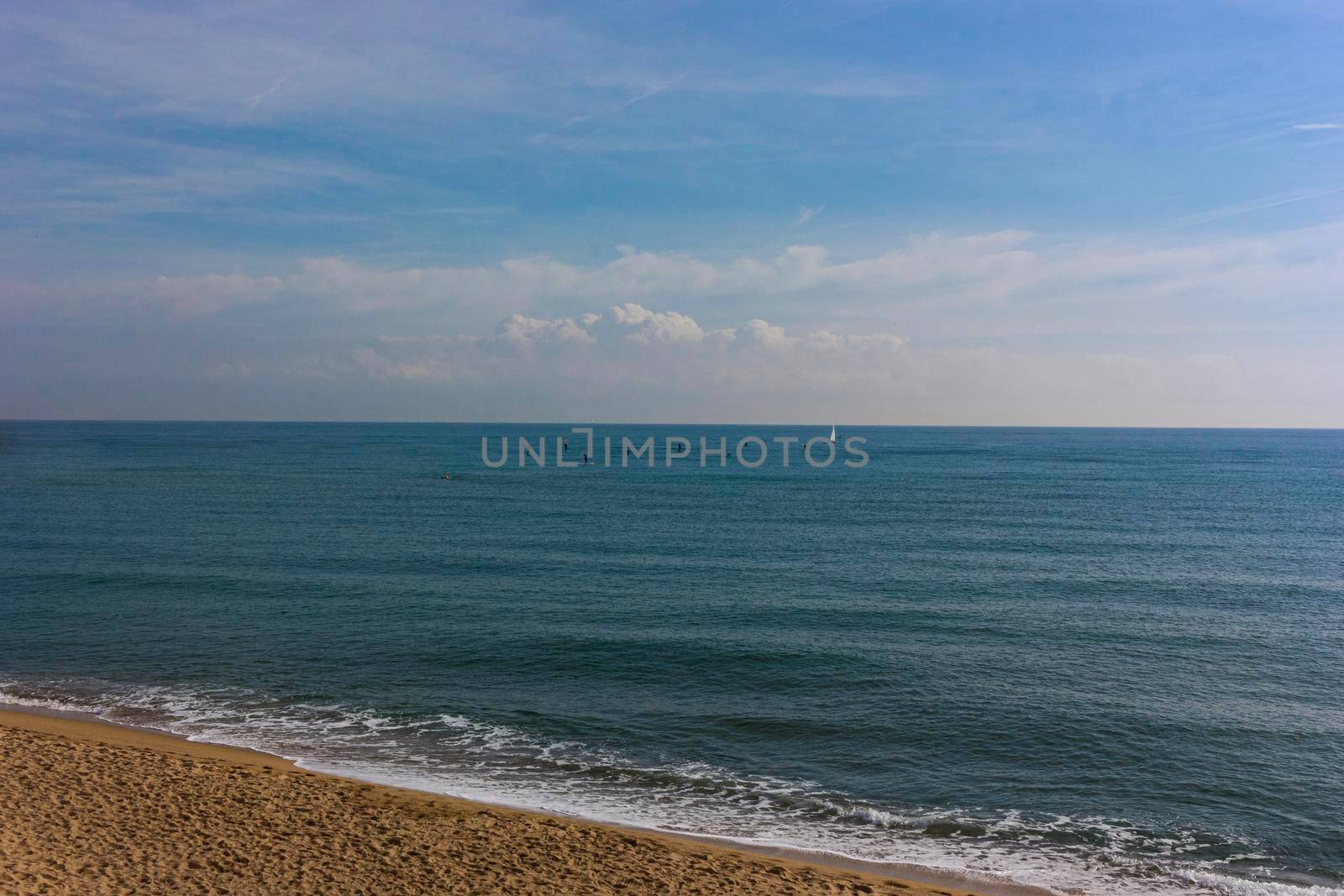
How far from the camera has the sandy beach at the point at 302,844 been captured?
13109 mm

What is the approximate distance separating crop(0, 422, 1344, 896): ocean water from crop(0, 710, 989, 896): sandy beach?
5.91ft

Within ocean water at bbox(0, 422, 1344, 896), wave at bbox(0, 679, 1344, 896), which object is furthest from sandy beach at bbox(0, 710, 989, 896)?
ocean water at bbox(0, 422, 1344, 896)

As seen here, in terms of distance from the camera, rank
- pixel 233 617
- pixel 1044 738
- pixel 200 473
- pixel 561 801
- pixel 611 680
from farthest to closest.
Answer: pixel 200 473, pixel 233 617, pixel 611 680, pixel 1044 738, pixel 561 801

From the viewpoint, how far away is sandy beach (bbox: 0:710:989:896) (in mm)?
13109

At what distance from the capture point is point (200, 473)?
346 ft

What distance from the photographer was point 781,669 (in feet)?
89.9

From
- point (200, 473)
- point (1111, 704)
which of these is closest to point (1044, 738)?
point (1111, 704)

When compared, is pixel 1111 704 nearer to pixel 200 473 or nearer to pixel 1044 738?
pixel 1044 738

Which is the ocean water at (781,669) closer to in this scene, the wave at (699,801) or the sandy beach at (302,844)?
the wave at (699,801)

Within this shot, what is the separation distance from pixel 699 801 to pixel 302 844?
7948 mm

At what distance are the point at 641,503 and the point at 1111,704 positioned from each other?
54.8 m

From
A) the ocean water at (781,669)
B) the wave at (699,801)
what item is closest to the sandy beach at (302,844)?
the wave at (699,801)

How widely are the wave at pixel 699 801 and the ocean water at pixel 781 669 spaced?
86 millimetres

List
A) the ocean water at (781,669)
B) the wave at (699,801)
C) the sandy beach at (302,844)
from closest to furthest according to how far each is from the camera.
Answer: the sandy beach at (302,844) < the wave at (699,801) < the ocean water at (781,669)
